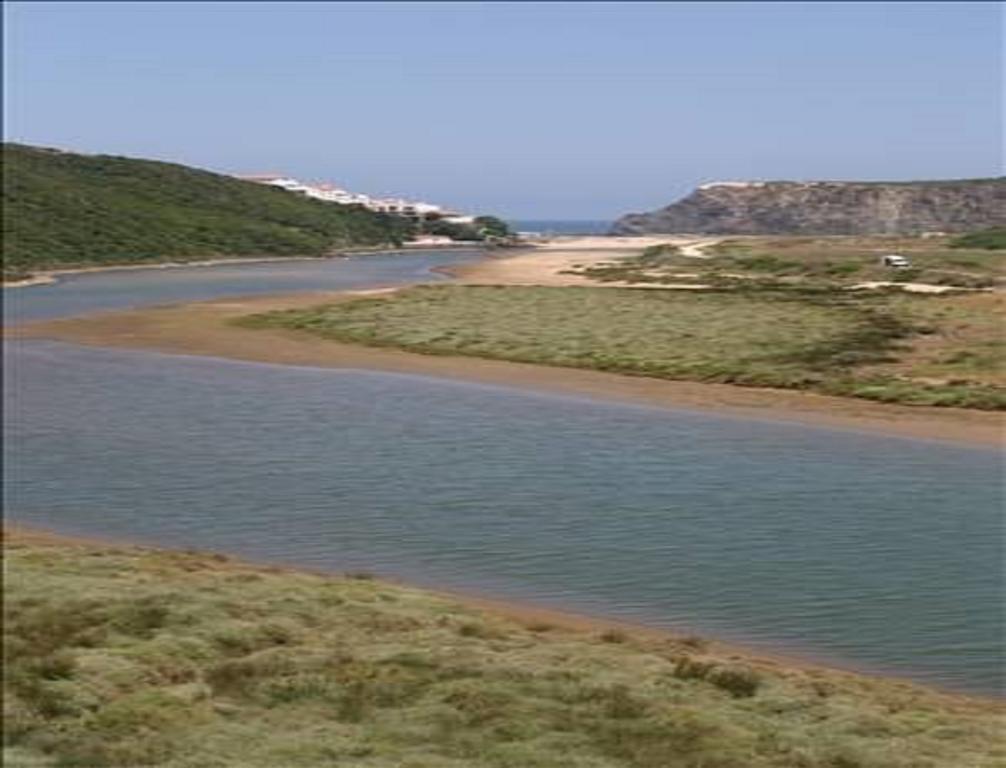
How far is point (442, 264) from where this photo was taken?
95062 mm

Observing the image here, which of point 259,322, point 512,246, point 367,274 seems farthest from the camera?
point 512,246

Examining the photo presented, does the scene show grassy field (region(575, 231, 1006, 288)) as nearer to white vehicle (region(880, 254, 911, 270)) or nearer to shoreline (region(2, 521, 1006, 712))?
white vehicle (region(880, 254, 911, 270))

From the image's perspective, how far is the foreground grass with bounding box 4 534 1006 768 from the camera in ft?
27.2

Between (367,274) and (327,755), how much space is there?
73.9 meters

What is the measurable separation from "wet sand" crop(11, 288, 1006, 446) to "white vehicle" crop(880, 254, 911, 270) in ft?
10.2

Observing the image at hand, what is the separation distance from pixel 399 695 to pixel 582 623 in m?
3.37

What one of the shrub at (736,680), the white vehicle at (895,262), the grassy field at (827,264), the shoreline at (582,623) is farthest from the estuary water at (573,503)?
the white vehicle at (895,262)

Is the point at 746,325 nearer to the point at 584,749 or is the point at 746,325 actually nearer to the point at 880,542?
the point at 880,542

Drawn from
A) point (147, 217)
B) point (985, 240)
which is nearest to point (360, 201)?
point (147, 217)

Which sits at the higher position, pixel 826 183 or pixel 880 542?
pixel 826 183

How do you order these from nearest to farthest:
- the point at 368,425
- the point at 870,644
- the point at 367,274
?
the point at 870,644, the point at 368,425, the point at 367,274

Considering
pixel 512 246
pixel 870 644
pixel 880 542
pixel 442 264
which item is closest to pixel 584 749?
pixel 870 644

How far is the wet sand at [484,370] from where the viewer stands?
2311 cm

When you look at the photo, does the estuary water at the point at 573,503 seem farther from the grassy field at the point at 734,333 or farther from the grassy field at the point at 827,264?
the grassy field at the point at 827,264
